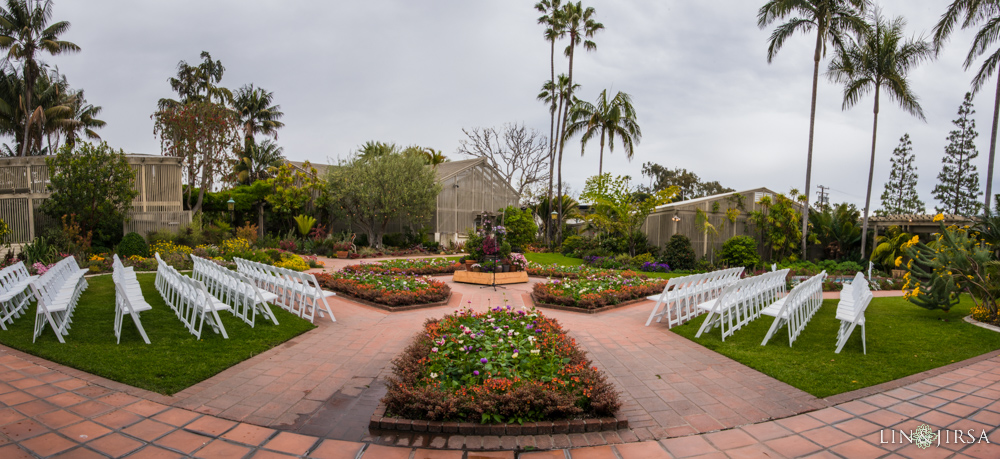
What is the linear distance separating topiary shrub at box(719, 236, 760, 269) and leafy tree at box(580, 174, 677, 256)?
3.05 meters

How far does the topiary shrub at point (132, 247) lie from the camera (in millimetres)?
14428

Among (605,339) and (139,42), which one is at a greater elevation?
(139,42)

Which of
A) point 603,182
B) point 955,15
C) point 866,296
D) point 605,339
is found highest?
point 955,15

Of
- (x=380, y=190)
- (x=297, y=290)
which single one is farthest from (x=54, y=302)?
(x=380, y=190)

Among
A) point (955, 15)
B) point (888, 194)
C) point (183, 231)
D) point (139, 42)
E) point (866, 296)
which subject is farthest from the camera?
point (888, 194)

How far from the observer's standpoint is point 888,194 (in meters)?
45.9

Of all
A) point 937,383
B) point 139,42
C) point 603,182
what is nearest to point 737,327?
point 937,383

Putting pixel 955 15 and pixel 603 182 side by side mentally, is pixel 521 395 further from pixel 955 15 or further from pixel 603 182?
pixel 955 15

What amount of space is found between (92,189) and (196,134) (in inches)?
334

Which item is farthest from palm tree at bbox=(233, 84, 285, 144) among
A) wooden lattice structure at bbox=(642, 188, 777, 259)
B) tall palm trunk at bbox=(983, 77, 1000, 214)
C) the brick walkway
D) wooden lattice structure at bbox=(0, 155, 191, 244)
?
tall palm trunk at bbox=(983, 77, 1000, 214)

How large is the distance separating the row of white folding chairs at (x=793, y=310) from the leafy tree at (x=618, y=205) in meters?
10.5

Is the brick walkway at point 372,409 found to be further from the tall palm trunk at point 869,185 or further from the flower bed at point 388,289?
the tall palm trunk at point 869,185

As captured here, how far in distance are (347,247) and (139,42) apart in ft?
38.5

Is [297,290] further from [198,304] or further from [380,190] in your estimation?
[380,190]
